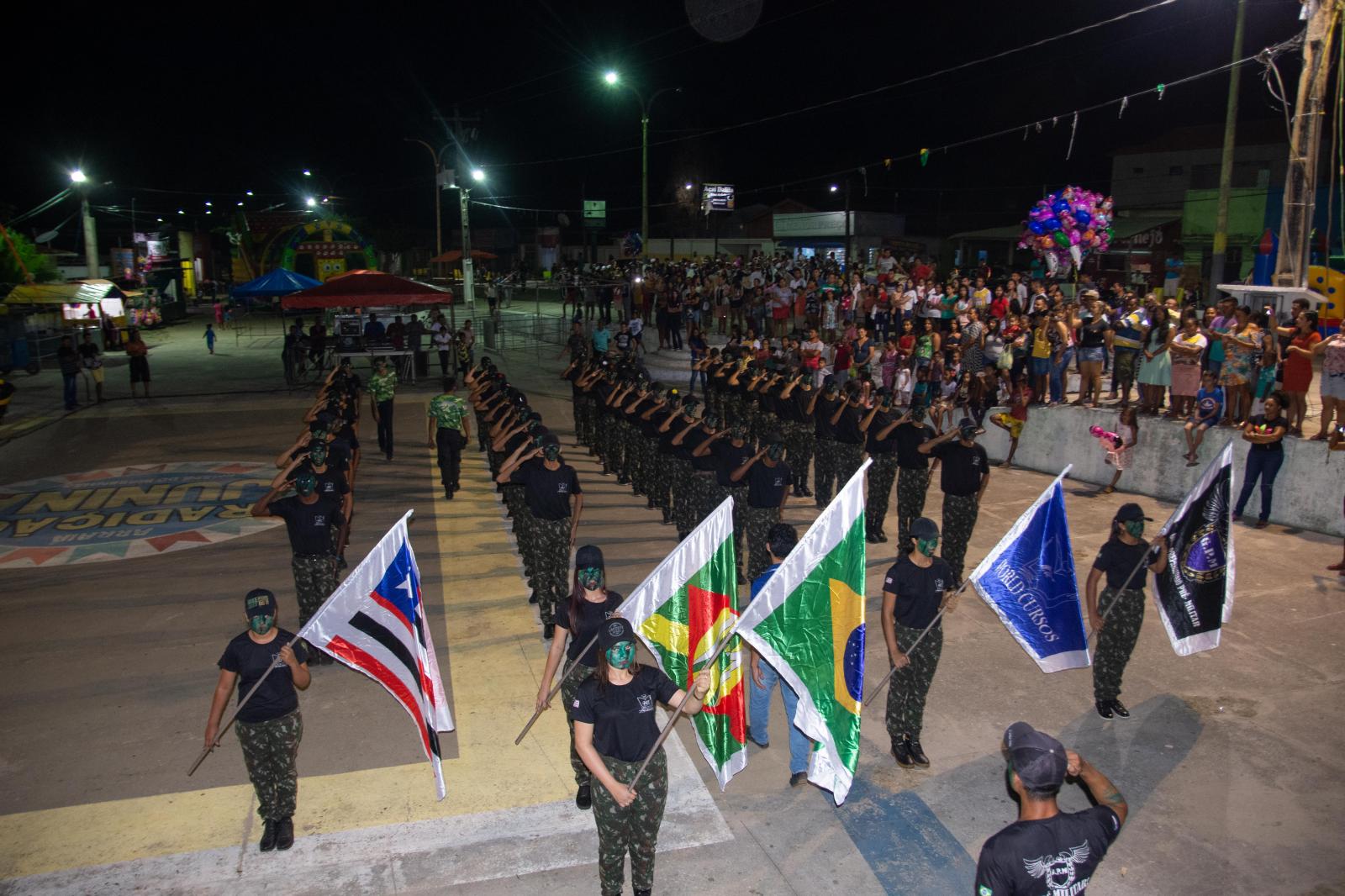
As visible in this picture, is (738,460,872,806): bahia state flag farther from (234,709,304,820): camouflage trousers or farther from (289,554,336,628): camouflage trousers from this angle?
→ (289,554,336,628): camouflage trousers

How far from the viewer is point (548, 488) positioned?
8227 mm

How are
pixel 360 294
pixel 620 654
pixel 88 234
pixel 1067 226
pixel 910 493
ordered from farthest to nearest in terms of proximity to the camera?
1. pixel 88 234
2. pixel 1067 226
3. pixel 360 294
4. pixel 910 493
5. pixel 620 654

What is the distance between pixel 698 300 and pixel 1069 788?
2239cm

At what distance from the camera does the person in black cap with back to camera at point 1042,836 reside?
334 centimetres

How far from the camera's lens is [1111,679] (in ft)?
23.0

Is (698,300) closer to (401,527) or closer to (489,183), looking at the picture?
(401,527)

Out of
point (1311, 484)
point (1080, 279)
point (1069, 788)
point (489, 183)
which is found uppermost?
point (489, 183)

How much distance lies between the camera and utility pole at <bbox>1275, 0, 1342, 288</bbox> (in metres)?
12.7

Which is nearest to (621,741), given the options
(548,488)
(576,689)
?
(576,689)

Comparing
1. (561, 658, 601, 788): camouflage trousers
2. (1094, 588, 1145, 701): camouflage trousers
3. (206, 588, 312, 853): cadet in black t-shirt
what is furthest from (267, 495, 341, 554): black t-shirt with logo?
(1094, 588, 1145, 701): camouflage trousers

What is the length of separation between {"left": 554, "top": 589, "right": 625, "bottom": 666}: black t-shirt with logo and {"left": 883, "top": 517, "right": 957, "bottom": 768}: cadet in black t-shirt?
1820 mm

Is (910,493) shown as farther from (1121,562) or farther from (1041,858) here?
(1041,858)

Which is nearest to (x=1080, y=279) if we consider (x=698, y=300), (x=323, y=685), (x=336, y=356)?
(x=698, y=300)

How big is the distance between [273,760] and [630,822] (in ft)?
7.32
